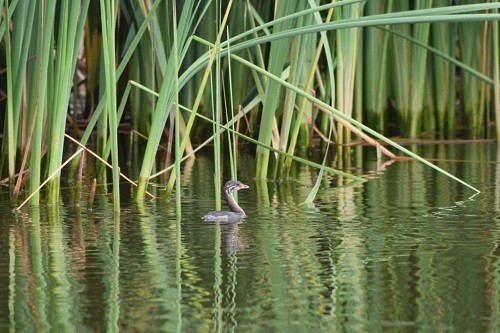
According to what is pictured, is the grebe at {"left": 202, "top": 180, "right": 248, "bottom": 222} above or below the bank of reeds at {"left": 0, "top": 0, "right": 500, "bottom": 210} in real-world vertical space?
below

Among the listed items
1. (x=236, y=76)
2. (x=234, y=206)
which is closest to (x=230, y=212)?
(x=234, y=206)

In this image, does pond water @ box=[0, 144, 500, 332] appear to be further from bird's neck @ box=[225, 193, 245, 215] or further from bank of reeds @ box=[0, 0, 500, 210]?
bank of reeds @ box=[0, 0, 500, 210]

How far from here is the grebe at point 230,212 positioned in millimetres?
7965

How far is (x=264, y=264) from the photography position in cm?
659

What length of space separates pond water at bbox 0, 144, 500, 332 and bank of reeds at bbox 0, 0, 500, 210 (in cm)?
40

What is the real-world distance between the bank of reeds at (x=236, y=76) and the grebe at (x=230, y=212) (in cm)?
21

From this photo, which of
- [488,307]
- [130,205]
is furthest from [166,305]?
[130,205]

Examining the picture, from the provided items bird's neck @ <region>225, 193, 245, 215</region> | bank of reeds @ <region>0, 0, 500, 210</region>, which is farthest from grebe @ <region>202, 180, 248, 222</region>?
bank of reeds @ <region>0, 0, 500, 210</region>

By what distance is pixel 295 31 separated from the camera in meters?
7.45

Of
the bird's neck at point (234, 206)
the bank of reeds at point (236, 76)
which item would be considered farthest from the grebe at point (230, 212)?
the bank of reeds at point (236, 76)

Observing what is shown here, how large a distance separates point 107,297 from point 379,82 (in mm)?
7776

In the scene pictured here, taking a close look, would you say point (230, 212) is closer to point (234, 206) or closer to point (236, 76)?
point (234, 206)

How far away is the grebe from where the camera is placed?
7.96 meters

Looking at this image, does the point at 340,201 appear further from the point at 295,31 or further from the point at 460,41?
the point at 460,41
